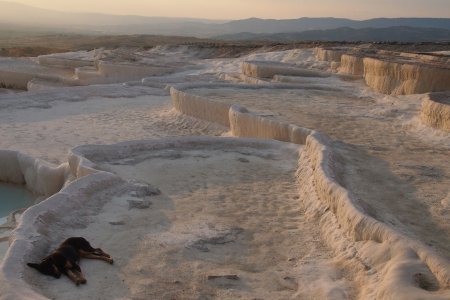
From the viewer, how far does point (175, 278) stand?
3660 mm

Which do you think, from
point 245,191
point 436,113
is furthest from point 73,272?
point 436,113

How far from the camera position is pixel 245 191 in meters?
5.35

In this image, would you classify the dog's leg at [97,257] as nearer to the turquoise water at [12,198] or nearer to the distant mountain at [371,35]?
the turquoise water at [12,198]

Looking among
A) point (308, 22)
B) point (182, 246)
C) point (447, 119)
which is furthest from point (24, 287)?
point (308, 22)

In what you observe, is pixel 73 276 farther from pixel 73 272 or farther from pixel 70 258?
pixel 70 258

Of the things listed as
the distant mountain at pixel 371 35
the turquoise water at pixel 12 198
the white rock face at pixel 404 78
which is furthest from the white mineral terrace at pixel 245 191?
the distant mountain at pixel 371 35

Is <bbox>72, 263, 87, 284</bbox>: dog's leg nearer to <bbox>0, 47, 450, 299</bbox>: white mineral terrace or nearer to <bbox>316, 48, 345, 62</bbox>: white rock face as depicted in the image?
<bbox>0, 47, 450, 299</bbox>: white mineral terrace

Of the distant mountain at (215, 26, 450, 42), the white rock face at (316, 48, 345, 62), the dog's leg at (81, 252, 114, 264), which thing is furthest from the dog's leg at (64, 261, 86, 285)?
the distant mountain at (215, 26, 450, 42)

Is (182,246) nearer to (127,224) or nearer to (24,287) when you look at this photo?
(127,224)

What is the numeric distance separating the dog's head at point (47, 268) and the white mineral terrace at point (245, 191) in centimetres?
4

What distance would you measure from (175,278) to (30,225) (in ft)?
4.31

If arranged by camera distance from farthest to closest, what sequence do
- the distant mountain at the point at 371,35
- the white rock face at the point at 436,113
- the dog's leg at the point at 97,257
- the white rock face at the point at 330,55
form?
the distant mountain at the point at 371,35
the white rock face at the point at 330,55
the white rock face at the point at 436,113
the dog's leg at the point at 97,257

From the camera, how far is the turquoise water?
689 cm

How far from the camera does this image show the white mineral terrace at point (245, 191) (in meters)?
3.57
